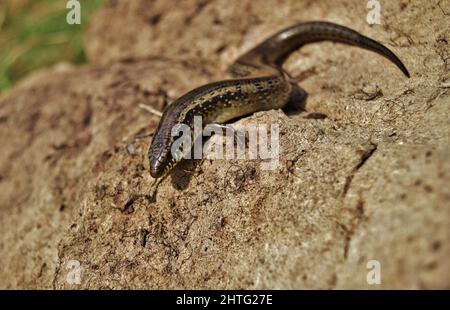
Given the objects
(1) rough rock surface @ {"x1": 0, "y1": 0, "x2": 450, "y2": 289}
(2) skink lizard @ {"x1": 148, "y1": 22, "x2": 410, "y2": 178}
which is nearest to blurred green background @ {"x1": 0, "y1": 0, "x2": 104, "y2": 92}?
(1) rough rock surface @ {"x1": 0, "y1": 0, "x2": 450, "y2": 289}

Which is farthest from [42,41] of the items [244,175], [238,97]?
[244,175]

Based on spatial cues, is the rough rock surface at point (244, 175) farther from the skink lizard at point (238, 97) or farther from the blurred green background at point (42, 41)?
the blurred green background at point (42, 41)

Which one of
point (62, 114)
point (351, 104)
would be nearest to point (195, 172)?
point (351, 104)

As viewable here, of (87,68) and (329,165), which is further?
(87,68)

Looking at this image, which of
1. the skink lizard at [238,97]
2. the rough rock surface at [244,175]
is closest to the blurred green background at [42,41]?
the rough rock surface at [244,175]

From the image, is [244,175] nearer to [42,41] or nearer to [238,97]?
[238,97]
